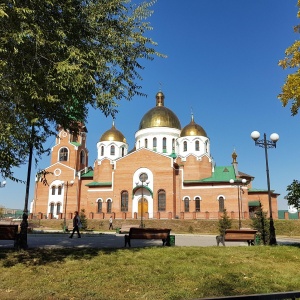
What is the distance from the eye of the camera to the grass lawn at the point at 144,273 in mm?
6832

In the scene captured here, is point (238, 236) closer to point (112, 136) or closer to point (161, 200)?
point (161, 200)

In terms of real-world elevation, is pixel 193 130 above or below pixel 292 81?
above

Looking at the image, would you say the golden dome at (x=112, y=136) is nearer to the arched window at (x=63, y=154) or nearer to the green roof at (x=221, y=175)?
the arched window at (x=63, y=154)

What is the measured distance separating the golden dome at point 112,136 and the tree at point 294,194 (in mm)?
39243

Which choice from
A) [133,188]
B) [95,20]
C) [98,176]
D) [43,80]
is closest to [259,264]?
[43,80]

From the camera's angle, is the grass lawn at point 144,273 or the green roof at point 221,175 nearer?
the grass lawn at point 144,273

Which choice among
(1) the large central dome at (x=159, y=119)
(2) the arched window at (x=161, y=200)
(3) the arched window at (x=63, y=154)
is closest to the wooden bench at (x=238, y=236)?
(2) the arched window at (x=161, y=200)

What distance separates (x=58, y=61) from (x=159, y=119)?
40062 mm

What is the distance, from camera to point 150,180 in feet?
136

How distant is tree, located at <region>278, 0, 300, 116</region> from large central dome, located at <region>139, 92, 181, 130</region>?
118 ft

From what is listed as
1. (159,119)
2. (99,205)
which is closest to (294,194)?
(99,205)

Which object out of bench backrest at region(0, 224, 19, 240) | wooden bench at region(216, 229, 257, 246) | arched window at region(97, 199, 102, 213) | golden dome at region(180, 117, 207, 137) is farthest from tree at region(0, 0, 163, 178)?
golden dome at region(180, 117, 207, 137)

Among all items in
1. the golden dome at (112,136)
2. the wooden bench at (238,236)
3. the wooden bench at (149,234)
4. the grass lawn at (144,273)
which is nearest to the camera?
the grass lawn at (144,273)

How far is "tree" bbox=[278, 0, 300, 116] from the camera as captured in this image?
11.4 metres
